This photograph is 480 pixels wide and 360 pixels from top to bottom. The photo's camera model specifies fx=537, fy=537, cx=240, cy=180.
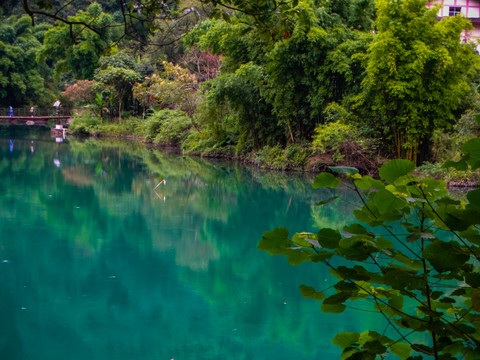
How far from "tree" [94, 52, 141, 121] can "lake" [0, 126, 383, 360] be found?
1600 cm

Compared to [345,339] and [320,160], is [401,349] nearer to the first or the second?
[345,339]

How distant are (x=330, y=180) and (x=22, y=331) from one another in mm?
4238

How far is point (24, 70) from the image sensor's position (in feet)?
124

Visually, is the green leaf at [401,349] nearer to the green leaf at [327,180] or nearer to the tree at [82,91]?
the green leaf at [327,180]

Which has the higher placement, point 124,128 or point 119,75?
point 119,75

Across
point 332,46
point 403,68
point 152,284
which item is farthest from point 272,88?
point 152,284

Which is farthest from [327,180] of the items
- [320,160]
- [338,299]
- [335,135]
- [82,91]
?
[82,91]

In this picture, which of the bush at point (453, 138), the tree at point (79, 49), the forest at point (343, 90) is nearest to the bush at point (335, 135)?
the forest at point (343, 90)

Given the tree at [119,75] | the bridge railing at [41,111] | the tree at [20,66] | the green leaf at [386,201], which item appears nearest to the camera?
the green leaf at [386,201]

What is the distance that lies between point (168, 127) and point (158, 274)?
16.3 m

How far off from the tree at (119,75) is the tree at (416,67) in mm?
17585

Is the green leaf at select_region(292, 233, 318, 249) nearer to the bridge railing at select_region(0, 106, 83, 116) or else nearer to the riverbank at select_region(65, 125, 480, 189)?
the riverbank at select_region(65, 125, 480, 189)

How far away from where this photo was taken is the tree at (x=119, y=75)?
27922mm

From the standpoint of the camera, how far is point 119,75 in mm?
28141
